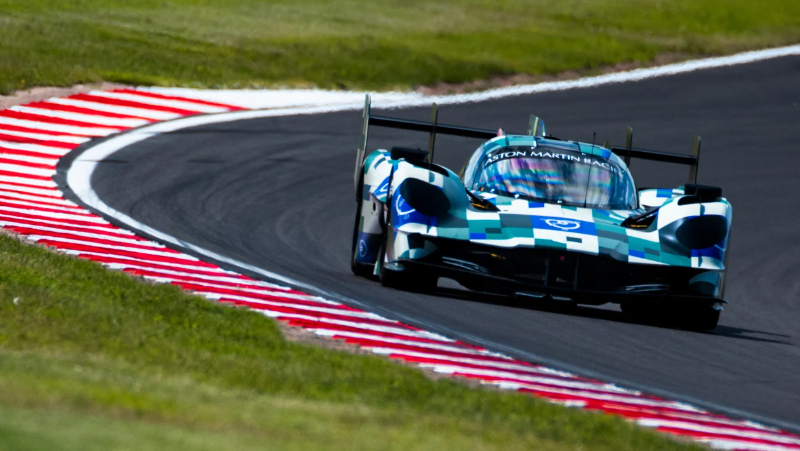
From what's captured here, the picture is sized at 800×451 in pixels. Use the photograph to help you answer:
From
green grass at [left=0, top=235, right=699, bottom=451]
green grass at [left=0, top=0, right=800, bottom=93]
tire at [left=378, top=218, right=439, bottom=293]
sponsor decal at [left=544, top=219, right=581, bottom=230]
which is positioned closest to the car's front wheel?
tire at [left=378, top=218, right=439, bottom=293]

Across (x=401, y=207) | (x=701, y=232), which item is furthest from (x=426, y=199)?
(x=701, y=232)

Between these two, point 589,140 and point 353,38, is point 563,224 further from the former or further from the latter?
point 353,38

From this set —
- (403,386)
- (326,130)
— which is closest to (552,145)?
(403,386)

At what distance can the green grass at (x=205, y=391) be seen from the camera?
4.42 meters

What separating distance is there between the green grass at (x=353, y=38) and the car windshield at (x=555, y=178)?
10759 millimetres

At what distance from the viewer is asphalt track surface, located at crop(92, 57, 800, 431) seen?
26.9 ft

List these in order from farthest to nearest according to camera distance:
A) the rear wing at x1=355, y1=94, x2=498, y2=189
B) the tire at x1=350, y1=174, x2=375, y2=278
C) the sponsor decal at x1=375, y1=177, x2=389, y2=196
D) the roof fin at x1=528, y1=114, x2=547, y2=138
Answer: the roof fin at x1=528, y1=114, x2=547, y2=138 → the rear wing at x1=355, y1=94, x2=498, y2=189 → the tire at x1=350, y1=174, x2=375, y2=278 → the sponsor decal at x1=375, y1=177, x2=389, y2=196

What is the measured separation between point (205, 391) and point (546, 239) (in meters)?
3.96

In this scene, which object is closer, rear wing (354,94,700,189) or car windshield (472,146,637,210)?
car windshield (472,146,637,210)

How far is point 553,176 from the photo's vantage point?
10.0m

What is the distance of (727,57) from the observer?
29750 mm

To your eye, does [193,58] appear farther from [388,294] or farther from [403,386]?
[403,386]

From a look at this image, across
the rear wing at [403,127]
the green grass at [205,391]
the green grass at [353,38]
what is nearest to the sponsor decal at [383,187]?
the rear wing at [403,127]

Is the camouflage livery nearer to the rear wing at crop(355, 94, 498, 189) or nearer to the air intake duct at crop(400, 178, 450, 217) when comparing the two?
the air intake duct at crop(400, 178, 450, 217)
